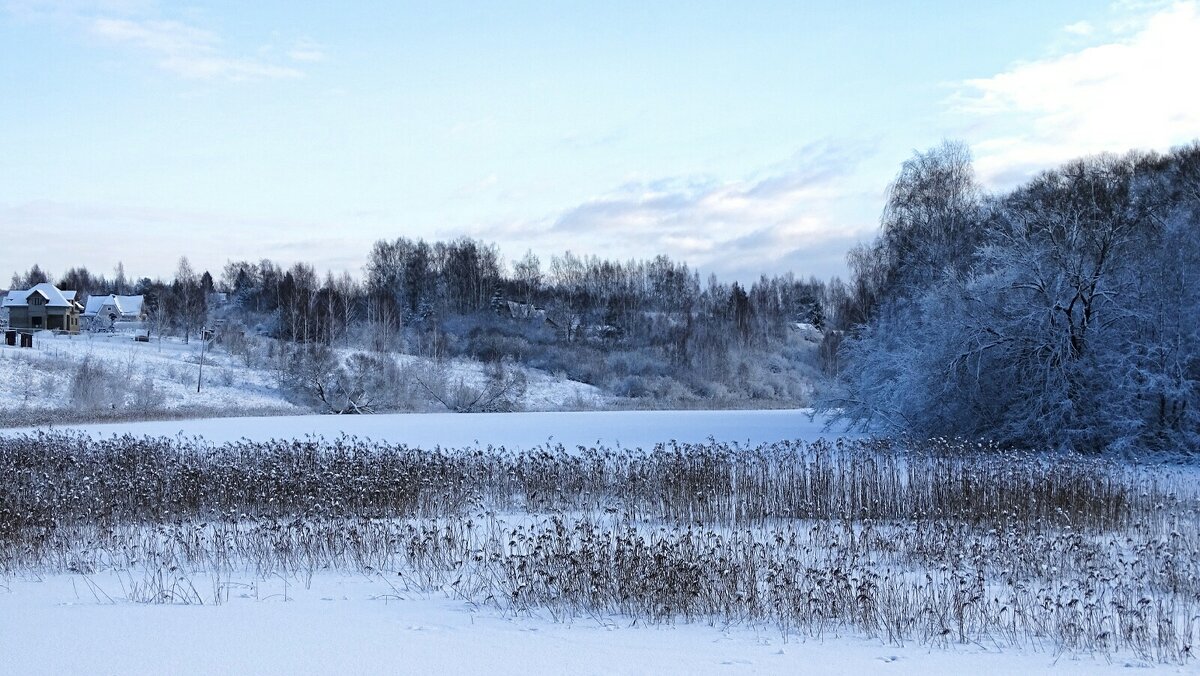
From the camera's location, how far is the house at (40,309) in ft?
239

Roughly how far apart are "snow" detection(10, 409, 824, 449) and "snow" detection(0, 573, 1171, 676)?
1411cm

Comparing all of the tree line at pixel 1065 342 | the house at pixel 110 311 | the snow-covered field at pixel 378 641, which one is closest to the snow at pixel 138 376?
Answer: the house at pixel 110 311

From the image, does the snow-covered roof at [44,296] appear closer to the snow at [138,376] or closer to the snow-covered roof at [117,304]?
the snow-covered roof at [117,304]

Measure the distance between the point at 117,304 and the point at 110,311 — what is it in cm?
330

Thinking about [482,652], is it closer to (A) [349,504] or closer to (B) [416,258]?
(A) [349,504]

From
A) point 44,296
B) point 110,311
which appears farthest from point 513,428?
point 110,311

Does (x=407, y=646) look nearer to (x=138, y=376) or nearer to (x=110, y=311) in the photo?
(x=138, y=376)

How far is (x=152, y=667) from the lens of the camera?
5.37 meters

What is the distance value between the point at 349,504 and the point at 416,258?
76.2 meters

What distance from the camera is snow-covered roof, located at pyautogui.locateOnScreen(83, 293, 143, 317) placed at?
81.6 m

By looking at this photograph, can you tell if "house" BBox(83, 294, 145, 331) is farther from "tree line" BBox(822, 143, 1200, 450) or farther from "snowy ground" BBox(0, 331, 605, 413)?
"tree line" BBox(822, 143, 1200, 450)

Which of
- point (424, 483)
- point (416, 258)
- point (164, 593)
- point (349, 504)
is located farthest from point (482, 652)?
point (416, 258)

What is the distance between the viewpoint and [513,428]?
92.2 feet

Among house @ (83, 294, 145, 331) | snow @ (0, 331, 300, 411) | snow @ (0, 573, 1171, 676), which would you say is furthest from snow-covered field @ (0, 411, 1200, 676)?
house @ (83, 294, 145, 331)
